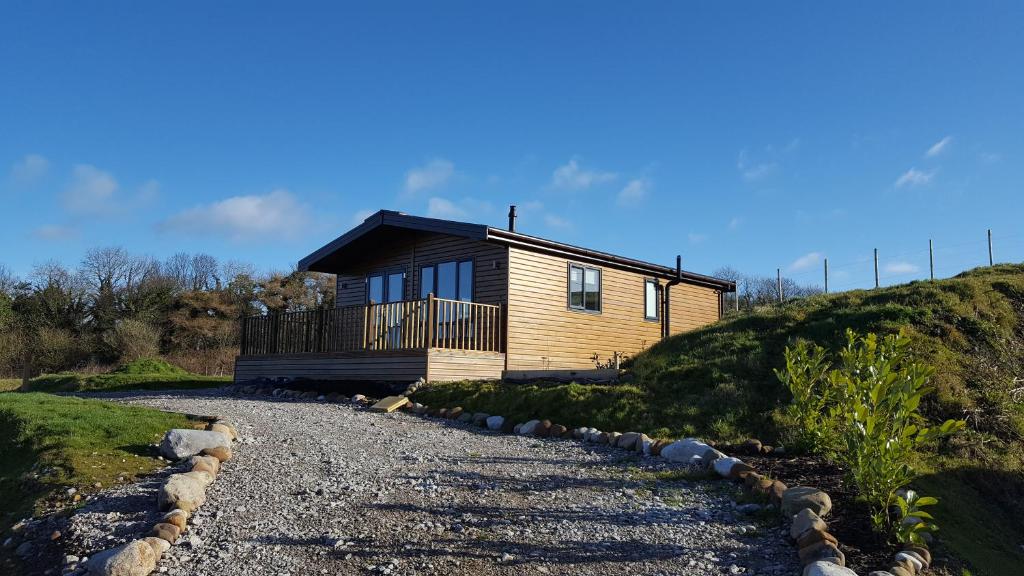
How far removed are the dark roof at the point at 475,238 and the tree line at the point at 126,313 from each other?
14528 millimetres

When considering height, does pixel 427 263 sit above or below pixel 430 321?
above

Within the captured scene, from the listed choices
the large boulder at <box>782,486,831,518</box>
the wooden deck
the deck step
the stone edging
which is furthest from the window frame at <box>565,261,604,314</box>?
the large boulder at <box>782,486,831,518</box>

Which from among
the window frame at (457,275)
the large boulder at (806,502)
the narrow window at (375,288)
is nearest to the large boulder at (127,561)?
the large boulder at (806,502)

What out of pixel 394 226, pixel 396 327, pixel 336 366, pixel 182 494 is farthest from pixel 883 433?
pixel 394 226

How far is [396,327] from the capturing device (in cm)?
1484

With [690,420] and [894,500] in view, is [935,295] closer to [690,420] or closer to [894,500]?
[690,420]

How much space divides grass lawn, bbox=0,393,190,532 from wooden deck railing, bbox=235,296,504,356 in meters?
5.42

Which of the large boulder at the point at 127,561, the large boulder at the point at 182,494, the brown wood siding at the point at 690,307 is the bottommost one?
the large boulder at the point at 127,561

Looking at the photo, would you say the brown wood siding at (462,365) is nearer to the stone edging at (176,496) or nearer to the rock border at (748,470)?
the rock border at (748,470)

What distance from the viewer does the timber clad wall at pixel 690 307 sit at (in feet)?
64.0

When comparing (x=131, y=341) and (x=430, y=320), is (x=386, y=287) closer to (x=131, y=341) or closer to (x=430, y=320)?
(x=430, y=320)

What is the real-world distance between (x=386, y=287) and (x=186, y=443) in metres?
11.2

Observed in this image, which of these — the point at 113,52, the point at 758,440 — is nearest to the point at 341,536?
the point at 758,440

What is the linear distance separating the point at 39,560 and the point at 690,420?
6678 mm
